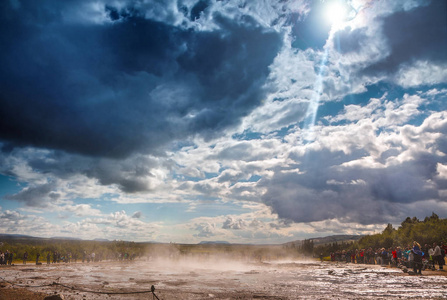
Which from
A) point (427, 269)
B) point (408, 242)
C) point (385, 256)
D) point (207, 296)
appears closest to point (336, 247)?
point (408, 242)

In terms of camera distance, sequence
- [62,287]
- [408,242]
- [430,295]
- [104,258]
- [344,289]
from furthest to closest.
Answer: [104,258] → [408,242] → [62,287] → [344,289] → [430,295]

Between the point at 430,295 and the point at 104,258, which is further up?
the point at 430,295

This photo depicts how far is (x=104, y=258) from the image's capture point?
6950 cm

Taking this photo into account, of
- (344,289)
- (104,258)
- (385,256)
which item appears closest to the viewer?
(344,289)

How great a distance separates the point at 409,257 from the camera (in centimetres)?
2678

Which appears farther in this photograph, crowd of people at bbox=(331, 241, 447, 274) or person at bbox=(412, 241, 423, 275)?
crowd of people at bbox=(331, 241, 447, 274)

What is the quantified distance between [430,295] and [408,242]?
32.3 meters

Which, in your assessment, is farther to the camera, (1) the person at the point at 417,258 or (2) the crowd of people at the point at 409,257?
(2) the crowd of people at the point at 409,257

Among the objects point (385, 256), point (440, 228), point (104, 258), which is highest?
point (440, 228)

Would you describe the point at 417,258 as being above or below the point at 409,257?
above

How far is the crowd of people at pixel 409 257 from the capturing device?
1002 inches

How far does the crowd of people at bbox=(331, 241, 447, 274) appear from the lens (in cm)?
2545

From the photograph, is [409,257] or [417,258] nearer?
[417,258]

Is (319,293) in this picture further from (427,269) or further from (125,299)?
(427,269)
